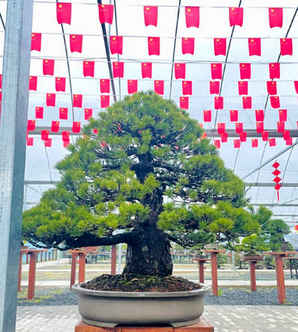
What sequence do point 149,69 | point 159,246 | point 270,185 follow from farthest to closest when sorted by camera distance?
1. point 270,185
2. point 149,69
3. point 159,246

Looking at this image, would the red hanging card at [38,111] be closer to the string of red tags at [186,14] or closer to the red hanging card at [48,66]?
the red hanging card at [48,66]

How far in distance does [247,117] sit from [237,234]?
275 inches

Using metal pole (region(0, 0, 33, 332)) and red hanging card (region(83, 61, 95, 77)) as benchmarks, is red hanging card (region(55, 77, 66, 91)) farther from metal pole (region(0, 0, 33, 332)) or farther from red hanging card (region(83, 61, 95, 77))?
metal pole (region(0, 0, 33, 332))

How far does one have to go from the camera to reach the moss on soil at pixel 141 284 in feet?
5.37

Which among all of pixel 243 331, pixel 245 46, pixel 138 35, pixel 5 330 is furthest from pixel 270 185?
pixel 5 330

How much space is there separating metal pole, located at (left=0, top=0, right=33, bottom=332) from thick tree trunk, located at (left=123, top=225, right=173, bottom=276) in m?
0.80

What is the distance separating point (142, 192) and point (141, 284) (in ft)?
1.49

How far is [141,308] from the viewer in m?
1.50

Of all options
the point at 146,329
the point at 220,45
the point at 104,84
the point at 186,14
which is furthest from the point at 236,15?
the point at 146,329

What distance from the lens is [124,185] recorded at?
1764 mm

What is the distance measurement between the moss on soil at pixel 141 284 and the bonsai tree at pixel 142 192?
0.10 metres

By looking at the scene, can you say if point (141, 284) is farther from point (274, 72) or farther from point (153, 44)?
point (274, 72)

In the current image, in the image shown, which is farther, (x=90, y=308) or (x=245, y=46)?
(x=245, y=46)

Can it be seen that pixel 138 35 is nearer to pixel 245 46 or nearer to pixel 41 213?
pixel 245 46
